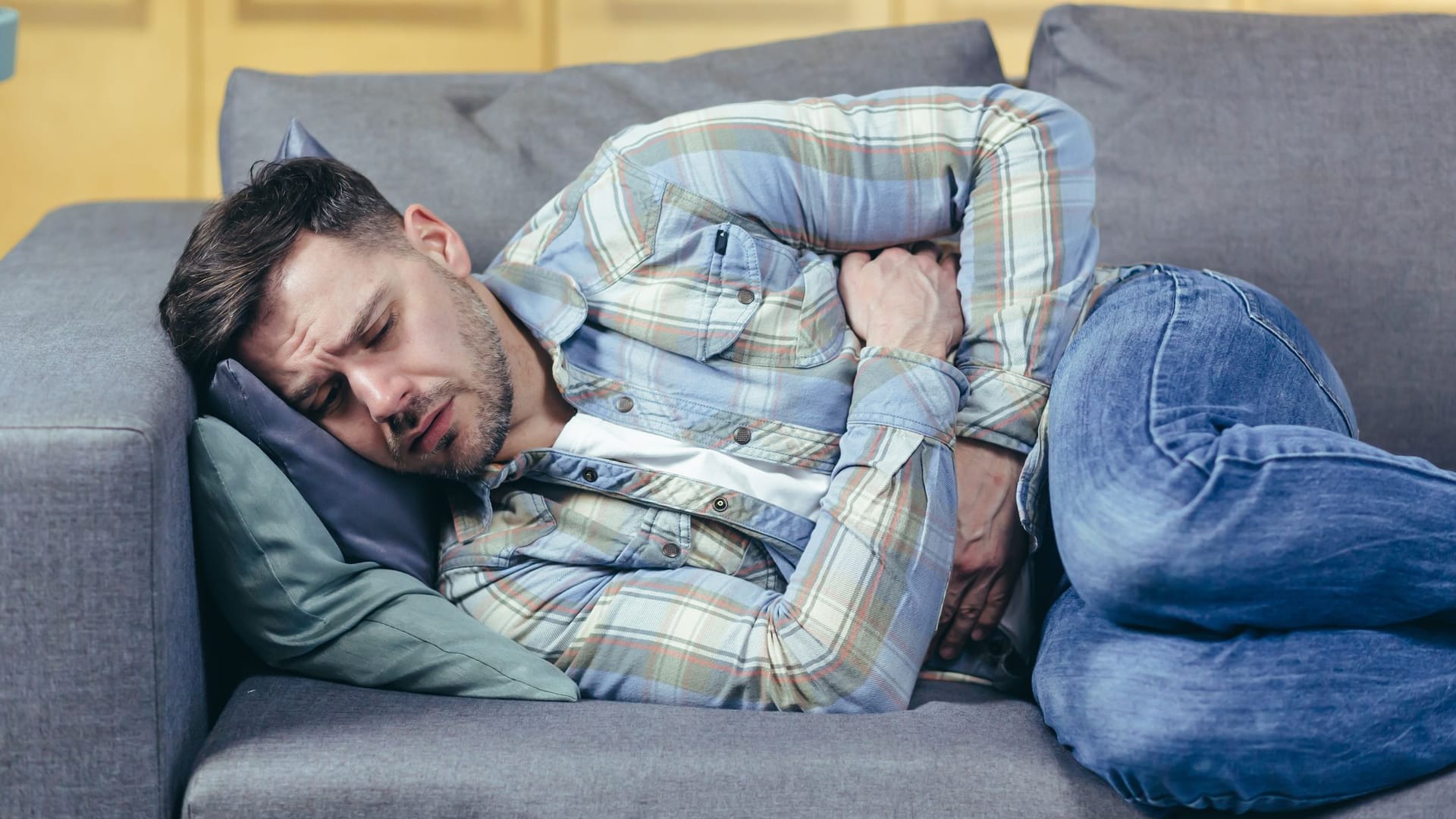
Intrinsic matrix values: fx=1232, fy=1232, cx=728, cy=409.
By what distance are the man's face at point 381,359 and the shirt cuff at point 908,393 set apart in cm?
38

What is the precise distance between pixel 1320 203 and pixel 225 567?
4.41 feet

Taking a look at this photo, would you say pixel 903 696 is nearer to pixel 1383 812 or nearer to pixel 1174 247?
pixel 1383 812

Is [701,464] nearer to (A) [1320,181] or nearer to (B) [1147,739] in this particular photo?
(B) [1147,739]

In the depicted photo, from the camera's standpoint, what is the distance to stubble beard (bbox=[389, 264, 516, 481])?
1250mm

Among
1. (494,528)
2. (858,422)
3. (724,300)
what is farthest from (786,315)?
(494,528)

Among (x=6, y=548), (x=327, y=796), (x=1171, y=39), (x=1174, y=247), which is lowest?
(x=327, y=796)

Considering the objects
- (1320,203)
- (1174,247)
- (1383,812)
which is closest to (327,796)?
(1383,812)

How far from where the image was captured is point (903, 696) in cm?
116

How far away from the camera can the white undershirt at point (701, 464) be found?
1.31 m

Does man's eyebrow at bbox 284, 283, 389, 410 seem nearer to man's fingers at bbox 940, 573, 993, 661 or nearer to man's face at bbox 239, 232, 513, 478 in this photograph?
man's face at bbox 239, 232, 513, 478

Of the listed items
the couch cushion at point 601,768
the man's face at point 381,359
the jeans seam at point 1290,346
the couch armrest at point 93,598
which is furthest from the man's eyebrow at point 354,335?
the jeans seam at point 1290,346

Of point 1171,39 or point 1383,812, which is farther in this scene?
point 1171,39

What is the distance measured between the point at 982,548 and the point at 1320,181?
0.71m

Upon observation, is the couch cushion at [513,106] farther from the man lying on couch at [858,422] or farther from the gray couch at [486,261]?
the man lying on couch at [858,422]
